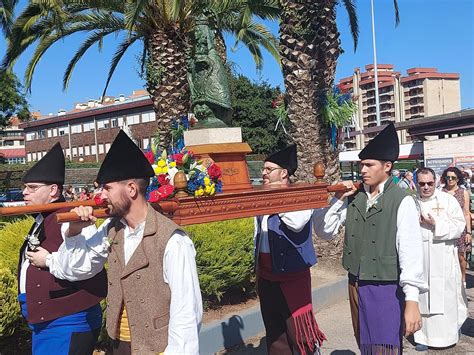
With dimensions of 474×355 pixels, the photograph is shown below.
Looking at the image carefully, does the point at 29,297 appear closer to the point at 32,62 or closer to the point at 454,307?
the point at 454,307

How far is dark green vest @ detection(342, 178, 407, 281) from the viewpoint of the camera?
11.8 ft

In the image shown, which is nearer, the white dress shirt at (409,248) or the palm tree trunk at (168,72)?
the white dress shirt at (409,248)

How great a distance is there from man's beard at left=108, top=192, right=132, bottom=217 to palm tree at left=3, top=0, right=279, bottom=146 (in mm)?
7263

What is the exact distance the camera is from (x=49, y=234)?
3289mm

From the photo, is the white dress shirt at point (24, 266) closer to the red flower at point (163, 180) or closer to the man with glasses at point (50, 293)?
the man with glasses at point (50, 293)

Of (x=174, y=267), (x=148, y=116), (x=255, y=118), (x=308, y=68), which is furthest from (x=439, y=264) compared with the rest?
(x=148, y=116)

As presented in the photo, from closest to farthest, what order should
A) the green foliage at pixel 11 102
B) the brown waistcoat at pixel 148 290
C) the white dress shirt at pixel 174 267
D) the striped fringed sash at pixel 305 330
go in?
the white dress shirt at pixel 174 267 → the brown waistcoat at pixel 148 290 → the striped fringed sash at pixel 305 330 → the green foliage at pixel 11 102

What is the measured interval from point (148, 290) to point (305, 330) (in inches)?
82.4

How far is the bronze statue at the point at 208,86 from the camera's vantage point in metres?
4.38

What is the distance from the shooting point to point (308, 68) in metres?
9.31

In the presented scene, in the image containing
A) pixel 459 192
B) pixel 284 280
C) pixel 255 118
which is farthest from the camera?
pixel 255 118

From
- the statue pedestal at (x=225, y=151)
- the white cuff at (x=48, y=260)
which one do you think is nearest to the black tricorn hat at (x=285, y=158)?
the statue pedestal at (x=225, y=151)

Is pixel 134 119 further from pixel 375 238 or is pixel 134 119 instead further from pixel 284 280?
pixel 375 238

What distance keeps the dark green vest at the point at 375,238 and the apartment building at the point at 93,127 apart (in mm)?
46359
